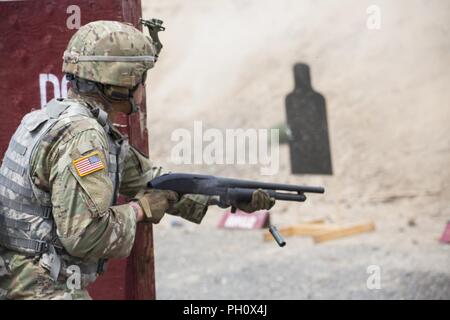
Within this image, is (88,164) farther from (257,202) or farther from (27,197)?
(257,202)

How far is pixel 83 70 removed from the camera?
3672 mm

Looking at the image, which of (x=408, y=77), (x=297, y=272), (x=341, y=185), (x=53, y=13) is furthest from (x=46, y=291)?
(x=408, y=77)

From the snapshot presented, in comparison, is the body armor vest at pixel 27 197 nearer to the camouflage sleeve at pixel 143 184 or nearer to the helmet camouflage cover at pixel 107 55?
the helmet camouflage cover at pixel 107 55

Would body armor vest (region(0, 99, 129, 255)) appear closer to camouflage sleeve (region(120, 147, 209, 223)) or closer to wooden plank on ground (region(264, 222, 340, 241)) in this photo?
camouflage sleeve (region(120, 147, 209, 223))

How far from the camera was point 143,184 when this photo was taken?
4.12 meters

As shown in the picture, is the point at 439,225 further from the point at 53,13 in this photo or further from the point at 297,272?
the point at 53,13

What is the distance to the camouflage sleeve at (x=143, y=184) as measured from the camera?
4105mm

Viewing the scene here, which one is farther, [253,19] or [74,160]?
[253,19]

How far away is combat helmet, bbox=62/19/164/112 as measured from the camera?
3660mm

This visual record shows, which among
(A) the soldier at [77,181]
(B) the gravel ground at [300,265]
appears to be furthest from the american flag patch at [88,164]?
(B) the gravel ground at [300,265]

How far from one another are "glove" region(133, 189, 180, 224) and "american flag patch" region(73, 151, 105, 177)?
1.29ft

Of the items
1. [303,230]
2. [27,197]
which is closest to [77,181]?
[27,197]

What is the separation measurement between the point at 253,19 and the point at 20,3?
29.1ft
